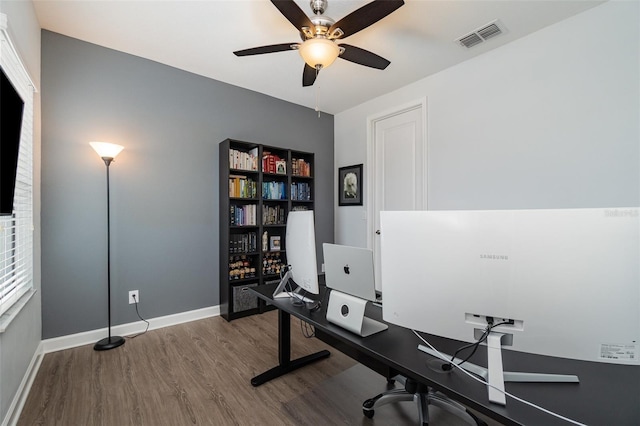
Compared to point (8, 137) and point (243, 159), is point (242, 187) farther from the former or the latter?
point (8, 137)

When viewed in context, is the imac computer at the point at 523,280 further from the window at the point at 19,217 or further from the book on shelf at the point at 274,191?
the book on shelf at the point at 274,191

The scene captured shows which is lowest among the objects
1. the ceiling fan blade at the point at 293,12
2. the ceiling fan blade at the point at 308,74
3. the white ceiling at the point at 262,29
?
the ceiling fan blade at the point at 308,74

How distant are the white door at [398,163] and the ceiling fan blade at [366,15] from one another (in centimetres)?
176

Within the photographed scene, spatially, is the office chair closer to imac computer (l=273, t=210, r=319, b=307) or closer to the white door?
imac computer (l=273, t=210, r=319, b=307)

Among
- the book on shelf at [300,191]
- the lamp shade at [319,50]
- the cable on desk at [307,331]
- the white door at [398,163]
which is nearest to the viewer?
the lamp shade at [319,50]

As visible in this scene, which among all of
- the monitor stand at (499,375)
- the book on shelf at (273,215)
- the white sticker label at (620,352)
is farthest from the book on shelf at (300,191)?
the white sticker label at (620,352)

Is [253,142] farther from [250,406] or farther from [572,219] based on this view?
[572,219]

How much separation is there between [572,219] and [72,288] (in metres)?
3.38

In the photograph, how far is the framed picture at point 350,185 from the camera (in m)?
4.07

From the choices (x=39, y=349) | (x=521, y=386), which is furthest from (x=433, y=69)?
(x=39, y=349)

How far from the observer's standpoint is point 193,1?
2.05 m

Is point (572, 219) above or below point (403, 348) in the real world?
above

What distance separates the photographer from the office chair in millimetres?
1461

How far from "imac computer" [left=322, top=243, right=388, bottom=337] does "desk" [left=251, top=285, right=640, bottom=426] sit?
5 centimetres
